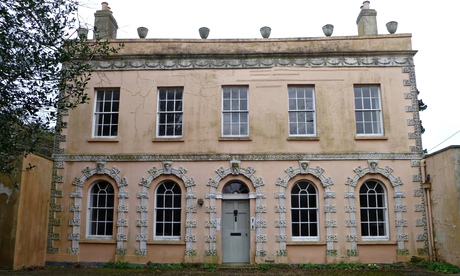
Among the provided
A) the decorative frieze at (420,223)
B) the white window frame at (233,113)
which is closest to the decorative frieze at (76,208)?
the white window frame at (233,113)

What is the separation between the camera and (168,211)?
14.4m

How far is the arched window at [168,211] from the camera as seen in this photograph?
1420cm

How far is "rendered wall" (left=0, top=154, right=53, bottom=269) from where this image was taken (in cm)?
1244

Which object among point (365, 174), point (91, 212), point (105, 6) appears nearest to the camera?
point (365, 174)

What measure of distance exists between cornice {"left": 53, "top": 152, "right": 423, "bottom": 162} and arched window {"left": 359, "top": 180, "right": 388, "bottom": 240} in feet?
3.38

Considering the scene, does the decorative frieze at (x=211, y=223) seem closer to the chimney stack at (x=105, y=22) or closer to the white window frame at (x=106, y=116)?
the white window frame at (x=106, y=116)

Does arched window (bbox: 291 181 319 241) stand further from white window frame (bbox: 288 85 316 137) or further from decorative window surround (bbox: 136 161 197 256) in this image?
decorative window surround (bbox: 136 161 197 256)

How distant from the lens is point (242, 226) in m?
14.2

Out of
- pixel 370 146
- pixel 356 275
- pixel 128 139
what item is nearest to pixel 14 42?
pixel 128 139

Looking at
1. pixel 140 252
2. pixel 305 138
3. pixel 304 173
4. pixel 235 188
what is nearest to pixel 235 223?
pixel 235 188

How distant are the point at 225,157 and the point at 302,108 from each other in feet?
10.8

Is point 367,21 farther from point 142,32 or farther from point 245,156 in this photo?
point 142,32

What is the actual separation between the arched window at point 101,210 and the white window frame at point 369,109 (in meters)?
9.07

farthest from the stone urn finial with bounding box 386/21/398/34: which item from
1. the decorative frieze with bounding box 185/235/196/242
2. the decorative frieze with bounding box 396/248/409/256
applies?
the decorative frieze with bounding box 185/235/196/242
